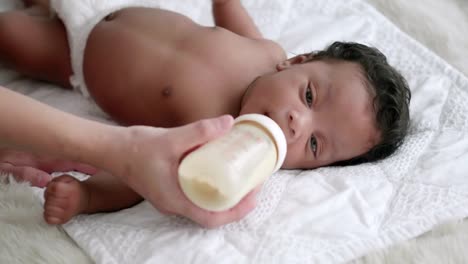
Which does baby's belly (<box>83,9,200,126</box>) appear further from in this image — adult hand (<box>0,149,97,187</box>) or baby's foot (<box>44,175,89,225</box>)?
baby's foot (<box>44,175,89,225</box>)

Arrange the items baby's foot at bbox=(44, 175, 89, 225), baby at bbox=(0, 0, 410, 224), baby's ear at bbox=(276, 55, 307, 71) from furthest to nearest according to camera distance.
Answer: baby's ear at bbox=(276, 55, 307, 71) → baby at bbox=(0, 0, 410, 224) → baby's foot at bbox=(44, 175, 89, 225)

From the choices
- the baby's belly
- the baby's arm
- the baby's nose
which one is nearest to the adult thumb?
the baby's nose

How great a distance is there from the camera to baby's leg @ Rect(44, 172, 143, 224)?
929mm

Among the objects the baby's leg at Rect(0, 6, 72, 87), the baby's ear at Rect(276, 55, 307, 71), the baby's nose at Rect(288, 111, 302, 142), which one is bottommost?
the baby's nose at Rect(288, 111, 302, 142)

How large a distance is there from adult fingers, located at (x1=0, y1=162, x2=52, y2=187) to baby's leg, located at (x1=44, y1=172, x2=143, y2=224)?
0.24ft

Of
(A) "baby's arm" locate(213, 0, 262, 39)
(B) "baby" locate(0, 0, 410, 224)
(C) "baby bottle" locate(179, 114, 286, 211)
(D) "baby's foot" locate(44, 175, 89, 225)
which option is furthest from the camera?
(A) "baby's arm" locate(213, 0, 262, 39)

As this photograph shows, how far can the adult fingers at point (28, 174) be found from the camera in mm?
1024

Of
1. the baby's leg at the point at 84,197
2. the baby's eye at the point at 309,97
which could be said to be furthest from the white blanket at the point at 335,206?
the baby's eye at the point at 309,97

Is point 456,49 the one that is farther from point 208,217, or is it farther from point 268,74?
point 208,217

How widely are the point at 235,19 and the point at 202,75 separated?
28 cm

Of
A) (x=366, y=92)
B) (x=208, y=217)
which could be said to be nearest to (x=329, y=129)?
(x=366, y=92)

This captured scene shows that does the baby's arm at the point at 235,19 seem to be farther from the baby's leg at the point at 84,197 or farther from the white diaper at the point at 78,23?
the baby's leg at the point at 84,197

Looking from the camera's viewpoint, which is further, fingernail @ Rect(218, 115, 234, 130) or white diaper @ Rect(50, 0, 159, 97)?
white diaper @ Rect(50, 0, 159, 97)

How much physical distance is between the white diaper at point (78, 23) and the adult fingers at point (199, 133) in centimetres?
57
